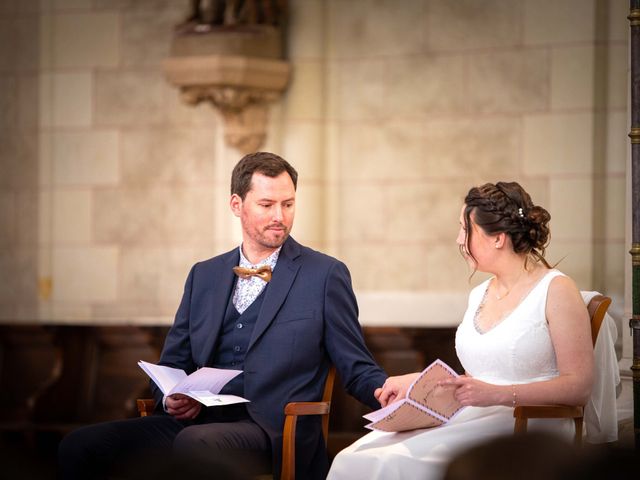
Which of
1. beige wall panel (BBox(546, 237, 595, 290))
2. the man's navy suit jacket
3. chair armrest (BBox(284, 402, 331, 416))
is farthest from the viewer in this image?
beige wall panel (BBox(546, 237, 595, 290))

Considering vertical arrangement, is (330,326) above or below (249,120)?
below

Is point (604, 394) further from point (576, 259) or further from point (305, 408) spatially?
point (576, 259)

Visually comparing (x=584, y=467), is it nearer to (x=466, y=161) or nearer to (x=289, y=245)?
(x=289, y=245)

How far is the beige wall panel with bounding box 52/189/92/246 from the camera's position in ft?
27.0

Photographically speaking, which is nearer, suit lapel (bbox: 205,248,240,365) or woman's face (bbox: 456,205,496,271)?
woman's face (bbox: 456,205,496,271)

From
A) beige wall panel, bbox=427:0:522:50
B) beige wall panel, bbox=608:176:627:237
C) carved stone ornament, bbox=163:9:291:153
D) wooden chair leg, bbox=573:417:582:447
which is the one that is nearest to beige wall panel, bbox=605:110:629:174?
beige wall panel, bbox=608:176:627:237

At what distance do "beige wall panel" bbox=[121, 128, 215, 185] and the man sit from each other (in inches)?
146

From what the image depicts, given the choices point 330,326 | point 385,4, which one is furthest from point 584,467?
point 385,4

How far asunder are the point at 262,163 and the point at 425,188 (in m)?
3.31

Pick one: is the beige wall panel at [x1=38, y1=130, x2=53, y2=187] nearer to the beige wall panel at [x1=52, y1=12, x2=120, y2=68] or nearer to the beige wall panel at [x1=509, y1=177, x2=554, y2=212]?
the beige wall panel at [x1=52, y1=12, x2=120, y2=68]

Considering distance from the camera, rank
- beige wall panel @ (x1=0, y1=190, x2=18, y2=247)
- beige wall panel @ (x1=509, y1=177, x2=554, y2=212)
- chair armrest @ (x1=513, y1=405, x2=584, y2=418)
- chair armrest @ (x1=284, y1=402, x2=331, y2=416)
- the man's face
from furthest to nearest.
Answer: beige wall panel @ (x1=0, y1=190, x2=18, y2=247)
beige wall panel @ (x1=509, y1=177, x2=554, y2=212)
the man's face
chair armrest @ (x1=284, y1=402, x2=331, y2=416)
chair armrest @ (x1=513, y1=405, x2=584, y2=418)

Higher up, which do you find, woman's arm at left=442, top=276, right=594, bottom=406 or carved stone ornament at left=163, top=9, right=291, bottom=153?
carved stone ornament at left=163, top=9, right=291, bottom=153

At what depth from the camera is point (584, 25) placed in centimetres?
688

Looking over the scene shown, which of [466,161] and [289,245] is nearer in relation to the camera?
[289,245]
